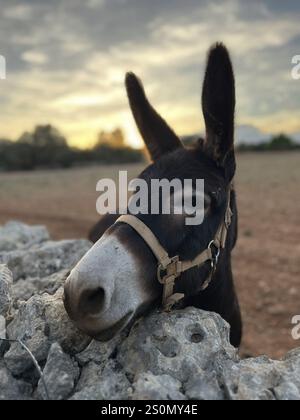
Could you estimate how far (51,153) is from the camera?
46250mm

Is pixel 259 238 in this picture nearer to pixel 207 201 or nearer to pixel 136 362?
pixel 207 201

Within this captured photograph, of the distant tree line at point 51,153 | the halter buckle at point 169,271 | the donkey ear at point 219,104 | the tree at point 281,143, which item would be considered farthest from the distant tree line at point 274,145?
the halter buckle at point 169,271

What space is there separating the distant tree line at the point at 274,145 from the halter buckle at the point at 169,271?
55816 mm

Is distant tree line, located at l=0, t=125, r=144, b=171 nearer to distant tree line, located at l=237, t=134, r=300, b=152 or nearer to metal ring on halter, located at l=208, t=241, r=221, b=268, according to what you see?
distant tree line, located at l=237, t=134, r=300, b=152

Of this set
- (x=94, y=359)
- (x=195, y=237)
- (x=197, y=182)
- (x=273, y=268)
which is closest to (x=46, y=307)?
(x=94, y=359)

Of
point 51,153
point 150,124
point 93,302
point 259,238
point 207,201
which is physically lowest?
point 259,238

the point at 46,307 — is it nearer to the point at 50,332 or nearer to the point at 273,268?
the point at 50,332

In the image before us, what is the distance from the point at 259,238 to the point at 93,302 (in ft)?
28.1

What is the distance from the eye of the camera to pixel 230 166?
315 cm

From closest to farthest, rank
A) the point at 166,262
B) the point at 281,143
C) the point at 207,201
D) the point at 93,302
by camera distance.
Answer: the point at 93,302, the point at 166,262, the point at 207,201, the point at 281,143

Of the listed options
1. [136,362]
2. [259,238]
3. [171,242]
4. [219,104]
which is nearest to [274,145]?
[259,238]

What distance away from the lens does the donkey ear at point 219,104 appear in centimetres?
281

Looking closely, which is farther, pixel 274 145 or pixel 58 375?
pixel 274 145
